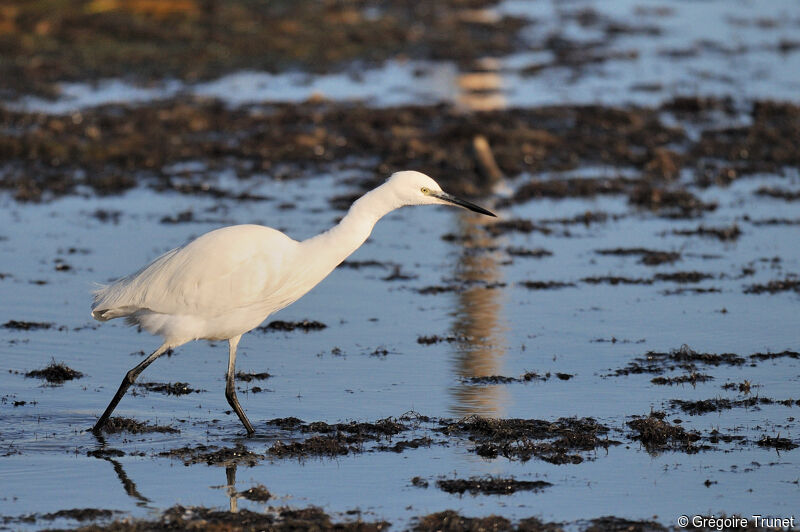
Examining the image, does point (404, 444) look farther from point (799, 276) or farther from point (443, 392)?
point (799, 276)

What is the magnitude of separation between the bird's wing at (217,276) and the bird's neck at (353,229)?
0.20 metres

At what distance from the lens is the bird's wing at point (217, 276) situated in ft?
26.5

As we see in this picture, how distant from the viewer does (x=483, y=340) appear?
10656 millimetres

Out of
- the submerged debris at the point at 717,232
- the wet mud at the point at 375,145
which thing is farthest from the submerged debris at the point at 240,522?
the wet mud at the point at 375,145

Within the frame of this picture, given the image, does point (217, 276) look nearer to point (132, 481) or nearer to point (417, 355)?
point (132, 481)

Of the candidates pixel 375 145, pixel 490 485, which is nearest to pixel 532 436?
pixel 490 485

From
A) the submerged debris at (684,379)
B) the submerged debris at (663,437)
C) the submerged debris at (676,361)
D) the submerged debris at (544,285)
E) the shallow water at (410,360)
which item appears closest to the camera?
the shallow water at (410,360)

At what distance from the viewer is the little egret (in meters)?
7.93

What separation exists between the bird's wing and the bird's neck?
20 centimetres

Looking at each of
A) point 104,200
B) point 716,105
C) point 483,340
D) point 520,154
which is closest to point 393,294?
point 483,340

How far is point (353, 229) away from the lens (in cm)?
793

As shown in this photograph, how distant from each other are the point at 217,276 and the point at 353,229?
961mm

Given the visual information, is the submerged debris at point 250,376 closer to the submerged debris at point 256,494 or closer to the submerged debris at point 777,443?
the submerged debris at point 256,494

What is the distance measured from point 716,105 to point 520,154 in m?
5.26
